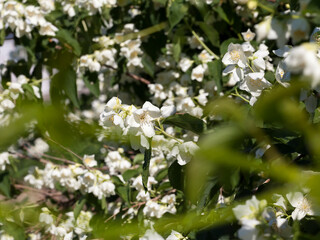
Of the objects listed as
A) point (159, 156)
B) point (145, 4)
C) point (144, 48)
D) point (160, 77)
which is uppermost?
point (145, 4)

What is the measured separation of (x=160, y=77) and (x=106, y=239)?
222 centimetres

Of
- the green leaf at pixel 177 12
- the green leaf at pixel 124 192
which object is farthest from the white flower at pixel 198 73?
the green leaf at pixel 124 192

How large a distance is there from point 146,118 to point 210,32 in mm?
1164

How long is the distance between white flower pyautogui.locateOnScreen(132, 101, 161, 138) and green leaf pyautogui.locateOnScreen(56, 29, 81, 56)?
4.30 ft

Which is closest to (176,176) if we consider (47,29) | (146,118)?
(146,118)

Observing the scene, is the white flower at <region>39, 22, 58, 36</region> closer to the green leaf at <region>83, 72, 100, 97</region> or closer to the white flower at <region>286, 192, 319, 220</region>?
the green leaf at <region>83, 72, 100, 97</region>

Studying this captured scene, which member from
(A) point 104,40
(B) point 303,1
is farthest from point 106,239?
(A) point 104,40

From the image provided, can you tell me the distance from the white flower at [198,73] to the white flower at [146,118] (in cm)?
107

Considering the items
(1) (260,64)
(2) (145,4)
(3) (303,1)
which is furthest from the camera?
(2) (145,4)

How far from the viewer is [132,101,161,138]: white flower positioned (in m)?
1.16

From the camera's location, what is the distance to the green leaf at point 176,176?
1.36 m

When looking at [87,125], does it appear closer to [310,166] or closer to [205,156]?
[205,156]

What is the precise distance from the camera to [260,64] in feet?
4.33

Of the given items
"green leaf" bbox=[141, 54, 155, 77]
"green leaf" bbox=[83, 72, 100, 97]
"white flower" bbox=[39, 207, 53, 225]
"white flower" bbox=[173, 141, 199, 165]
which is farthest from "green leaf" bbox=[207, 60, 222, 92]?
"white flower" bbox=[39, 207, 53, 225]
